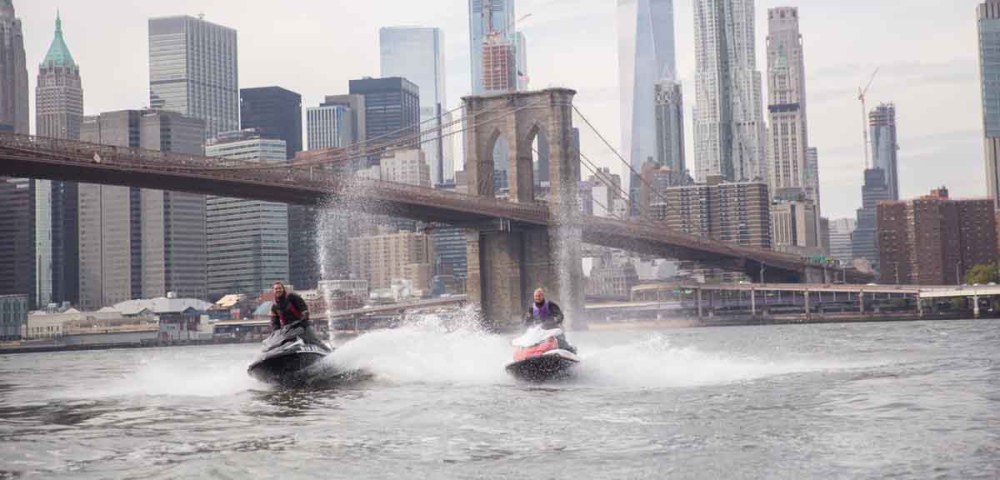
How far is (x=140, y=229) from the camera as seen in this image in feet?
569

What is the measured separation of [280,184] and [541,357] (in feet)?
119

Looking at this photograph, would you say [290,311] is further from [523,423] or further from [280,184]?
[280,184]

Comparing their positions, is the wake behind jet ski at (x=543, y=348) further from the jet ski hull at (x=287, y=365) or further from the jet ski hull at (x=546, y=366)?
the jet ski hull at (x=287, y=365)

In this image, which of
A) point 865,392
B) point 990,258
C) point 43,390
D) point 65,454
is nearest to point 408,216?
point 43,390

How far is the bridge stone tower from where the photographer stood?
228 feet

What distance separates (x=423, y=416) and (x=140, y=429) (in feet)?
11.8

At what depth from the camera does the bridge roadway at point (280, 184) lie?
162ft

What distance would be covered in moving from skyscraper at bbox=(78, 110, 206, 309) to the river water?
145 meters

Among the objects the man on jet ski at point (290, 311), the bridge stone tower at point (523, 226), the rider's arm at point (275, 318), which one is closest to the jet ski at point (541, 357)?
the man on jet ski at point (290, 311)

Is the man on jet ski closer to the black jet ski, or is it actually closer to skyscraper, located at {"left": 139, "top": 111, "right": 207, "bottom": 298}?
the black jet ski

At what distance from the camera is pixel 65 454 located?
15094 millimetres

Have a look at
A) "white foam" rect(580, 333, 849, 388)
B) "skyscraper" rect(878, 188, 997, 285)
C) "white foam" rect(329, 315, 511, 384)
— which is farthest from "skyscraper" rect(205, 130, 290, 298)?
"white foam" rect(580, 333, 849, 388)

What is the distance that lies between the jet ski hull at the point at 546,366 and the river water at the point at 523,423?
279mm

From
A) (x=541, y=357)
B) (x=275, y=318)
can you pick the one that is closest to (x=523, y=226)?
(x=275, y=318)
